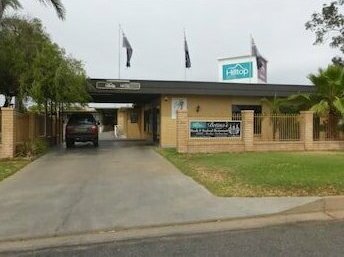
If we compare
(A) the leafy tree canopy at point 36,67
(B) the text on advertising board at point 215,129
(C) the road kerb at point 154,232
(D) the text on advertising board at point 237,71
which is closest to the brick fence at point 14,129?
(A) the leafy tree canopy at point 36,67

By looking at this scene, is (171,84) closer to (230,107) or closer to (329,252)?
(230,107)

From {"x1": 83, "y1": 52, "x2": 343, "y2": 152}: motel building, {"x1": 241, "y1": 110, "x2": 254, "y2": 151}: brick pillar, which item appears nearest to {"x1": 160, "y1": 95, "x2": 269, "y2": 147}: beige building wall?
{"x1": 83, "y1": 52, "x2": 343, "y2": 152}: motel building

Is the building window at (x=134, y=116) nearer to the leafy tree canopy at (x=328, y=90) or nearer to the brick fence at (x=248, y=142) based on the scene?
the leafy tree canopy at (x=328, y=90)

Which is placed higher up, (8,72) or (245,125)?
(8,72)

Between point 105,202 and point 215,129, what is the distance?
13666 mm

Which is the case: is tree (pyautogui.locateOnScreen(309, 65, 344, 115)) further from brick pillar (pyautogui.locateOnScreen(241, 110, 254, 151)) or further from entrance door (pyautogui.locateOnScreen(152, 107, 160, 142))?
entrance door (pyautogui.locateOnScreen(152, 107, 160, 142))

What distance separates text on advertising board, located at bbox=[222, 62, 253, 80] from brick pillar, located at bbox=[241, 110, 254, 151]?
23142mm

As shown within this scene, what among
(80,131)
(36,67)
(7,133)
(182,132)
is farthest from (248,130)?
(7,133)

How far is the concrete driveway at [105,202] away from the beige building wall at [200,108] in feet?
44.2

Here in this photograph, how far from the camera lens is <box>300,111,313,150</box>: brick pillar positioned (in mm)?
25672

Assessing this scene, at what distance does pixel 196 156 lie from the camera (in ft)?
72.7

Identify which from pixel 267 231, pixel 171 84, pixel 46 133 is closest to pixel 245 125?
pixel 171 84

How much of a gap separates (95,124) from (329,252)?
2391 centimetres

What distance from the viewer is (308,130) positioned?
25.7m
